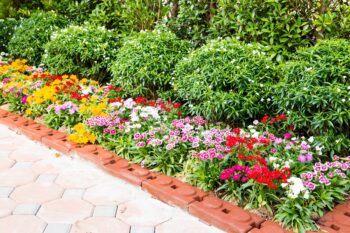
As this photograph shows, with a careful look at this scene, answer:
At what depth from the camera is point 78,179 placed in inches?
133

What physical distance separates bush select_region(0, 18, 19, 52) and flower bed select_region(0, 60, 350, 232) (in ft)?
10.8

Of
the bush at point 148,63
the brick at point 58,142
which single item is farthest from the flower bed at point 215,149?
the bush at point 148,63

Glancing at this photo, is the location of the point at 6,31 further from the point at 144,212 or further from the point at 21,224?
the point at 144,212

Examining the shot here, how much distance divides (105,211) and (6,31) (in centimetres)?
609

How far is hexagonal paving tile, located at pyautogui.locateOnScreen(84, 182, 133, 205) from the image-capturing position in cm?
300

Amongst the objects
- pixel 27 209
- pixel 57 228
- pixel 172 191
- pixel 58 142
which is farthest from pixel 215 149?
pixel 58 142

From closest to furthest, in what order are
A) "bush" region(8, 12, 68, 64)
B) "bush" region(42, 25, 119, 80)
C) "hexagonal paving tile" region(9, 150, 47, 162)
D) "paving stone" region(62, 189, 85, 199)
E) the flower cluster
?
"paving stone" region(62, 189, 85, 199) → "hexagonal paving tile" region(9, 150, 47, 162) → the flower cluster → "bush" region(42, 25, 119, 80) → "bush" region(8, 12, 68, 64)

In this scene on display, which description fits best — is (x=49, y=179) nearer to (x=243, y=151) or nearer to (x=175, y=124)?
(x=175, y=124)

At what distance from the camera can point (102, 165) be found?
138 inches

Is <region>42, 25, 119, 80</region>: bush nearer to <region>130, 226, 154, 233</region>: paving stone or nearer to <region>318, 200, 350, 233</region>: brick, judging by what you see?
<region>130, 226, 154, 233</region>: paving stone

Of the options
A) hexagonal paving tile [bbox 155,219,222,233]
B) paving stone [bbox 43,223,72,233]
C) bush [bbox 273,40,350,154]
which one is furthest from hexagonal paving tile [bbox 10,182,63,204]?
bush [bbox 273,40,350,154]

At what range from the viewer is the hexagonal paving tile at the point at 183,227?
8.65 ft

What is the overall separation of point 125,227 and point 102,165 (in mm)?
965

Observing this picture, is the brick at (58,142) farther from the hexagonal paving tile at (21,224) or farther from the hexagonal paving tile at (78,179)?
the hexagonal paving tile at (21,224)
